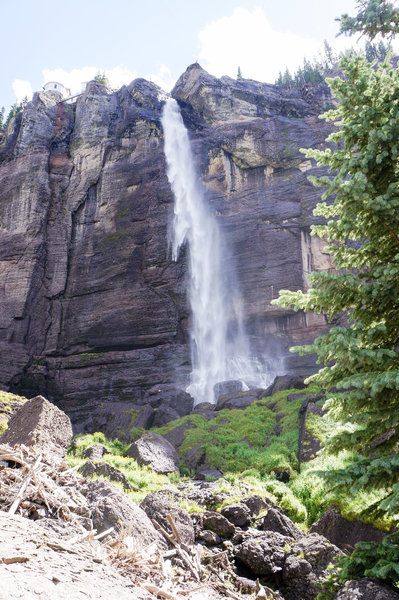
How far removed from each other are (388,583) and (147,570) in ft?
9.79

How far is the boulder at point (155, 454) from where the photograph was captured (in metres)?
16.4

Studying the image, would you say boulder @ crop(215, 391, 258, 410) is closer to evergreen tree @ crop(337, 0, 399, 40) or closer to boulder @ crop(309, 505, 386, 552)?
boulder @ crop(309, 505, 386, 552)

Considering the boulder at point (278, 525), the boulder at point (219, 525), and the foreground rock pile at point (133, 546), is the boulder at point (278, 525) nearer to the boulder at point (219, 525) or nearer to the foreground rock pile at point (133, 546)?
the foreground rock pile at point (133, 546)

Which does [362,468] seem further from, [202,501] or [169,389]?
[169,389]

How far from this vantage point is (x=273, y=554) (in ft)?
25.4

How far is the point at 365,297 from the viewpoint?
5.55 meters

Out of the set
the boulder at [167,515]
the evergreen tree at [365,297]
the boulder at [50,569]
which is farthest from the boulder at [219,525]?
the evergreen tree at [365,297]

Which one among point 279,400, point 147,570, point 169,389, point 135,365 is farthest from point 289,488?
point 135,365

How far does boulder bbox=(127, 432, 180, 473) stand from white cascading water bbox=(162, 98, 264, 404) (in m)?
17.8

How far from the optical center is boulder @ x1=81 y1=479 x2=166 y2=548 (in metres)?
6.48

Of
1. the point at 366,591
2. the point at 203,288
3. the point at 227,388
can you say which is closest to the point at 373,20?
the point at 366,591

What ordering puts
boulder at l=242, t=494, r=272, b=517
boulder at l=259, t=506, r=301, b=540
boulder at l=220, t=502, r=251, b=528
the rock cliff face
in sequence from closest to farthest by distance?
boulder at l=259, t=506, r=301, b=540 < boulder at l=220, t=502, r=251, b=528 < boulder at l=242, t=494, r=272, b=517 < the rock cliff face

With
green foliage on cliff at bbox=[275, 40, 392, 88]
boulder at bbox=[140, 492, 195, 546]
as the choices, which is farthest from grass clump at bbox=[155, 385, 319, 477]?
green foliage on cliff at bbox=[275, 40, 392, 88]

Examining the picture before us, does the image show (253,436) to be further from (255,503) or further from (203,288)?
(203,288)
